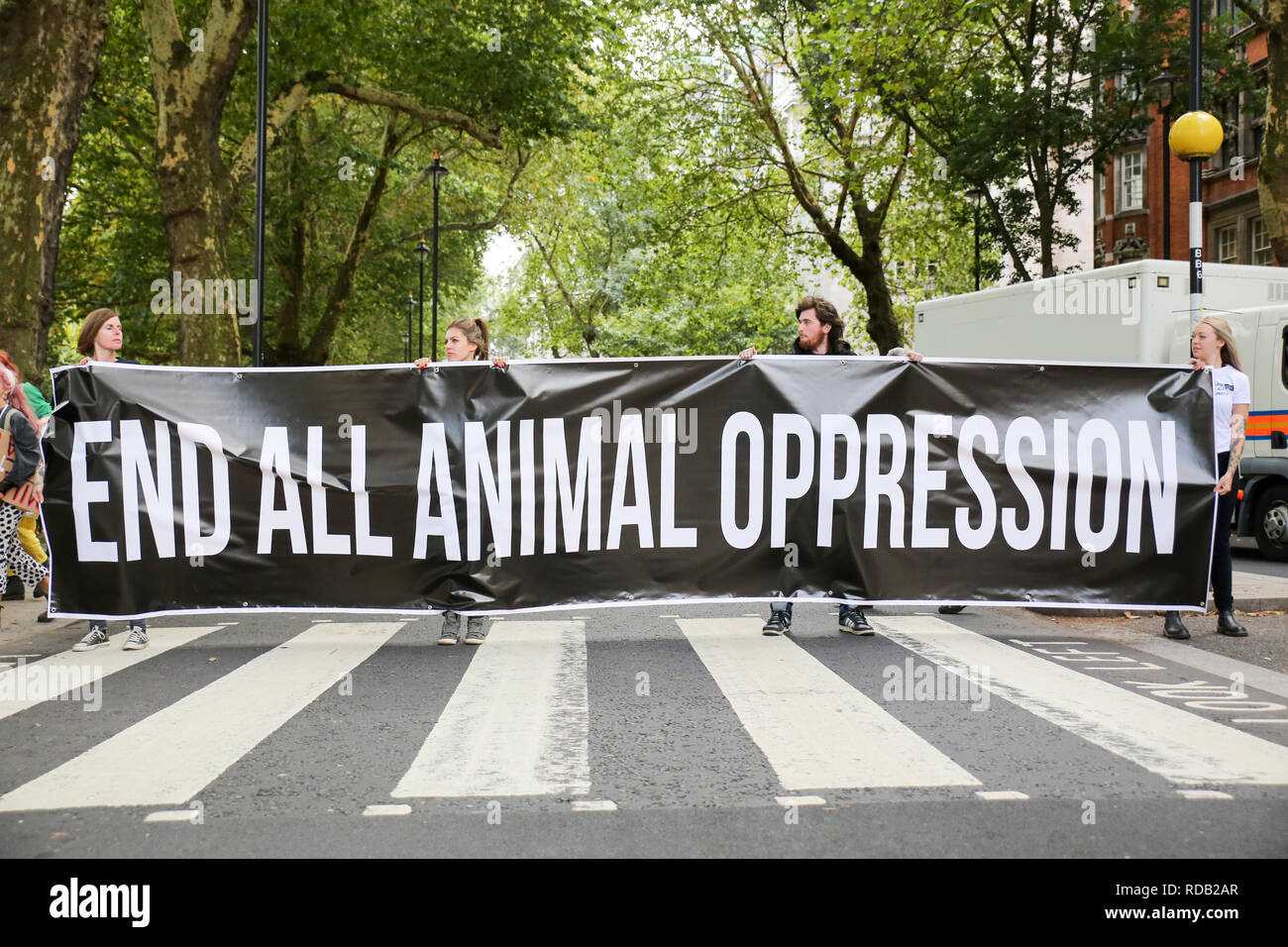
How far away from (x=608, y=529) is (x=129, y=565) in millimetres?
3103

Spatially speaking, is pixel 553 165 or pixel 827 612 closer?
pixel 827 612

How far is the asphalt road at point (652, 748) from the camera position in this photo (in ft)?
12.7

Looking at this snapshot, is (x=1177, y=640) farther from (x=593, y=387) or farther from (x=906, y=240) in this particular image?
(x=906, y=240)

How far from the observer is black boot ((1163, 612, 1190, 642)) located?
7.96m

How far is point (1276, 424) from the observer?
14836 mm

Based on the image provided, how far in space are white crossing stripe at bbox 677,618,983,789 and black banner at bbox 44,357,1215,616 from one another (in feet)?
2.92

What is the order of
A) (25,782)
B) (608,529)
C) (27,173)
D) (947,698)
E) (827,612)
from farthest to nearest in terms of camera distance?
1. (27,173)
2. (827,612)
3. (608,529)
4. (947,698)
5. (25,782)

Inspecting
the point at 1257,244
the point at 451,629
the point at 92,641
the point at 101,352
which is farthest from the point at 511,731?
the point at 1257,244

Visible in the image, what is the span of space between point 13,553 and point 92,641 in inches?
91.7

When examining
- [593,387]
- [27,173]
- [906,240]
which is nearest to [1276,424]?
[593,387]
